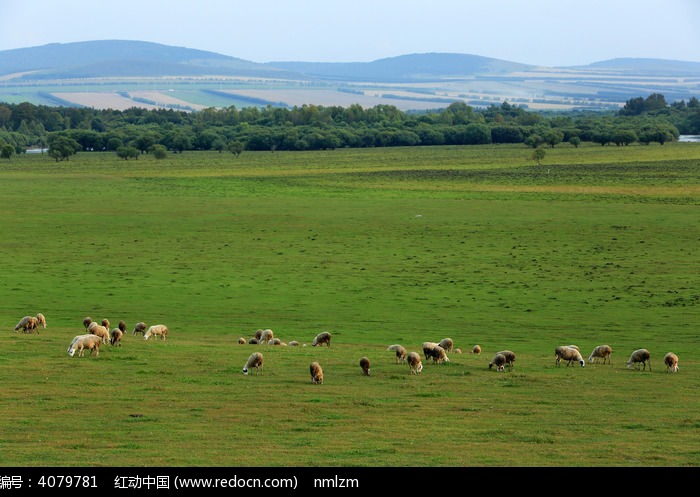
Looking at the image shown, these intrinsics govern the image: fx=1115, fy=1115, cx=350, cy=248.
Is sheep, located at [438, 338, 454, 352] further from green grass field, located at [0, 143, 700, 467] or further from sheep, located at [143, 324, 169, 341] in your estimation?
sheep, located at [143, 324, 169, 341]

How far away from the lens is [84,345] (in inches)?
839

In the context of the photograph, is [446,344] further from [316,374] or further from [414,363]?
[316,374]

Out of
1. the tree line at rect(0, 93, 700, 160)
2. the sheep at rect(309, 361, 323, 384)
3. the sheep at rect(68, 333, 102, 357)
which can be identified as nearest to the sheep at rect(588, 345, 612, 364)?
the sheep at rect(309, 361, 323, 384)

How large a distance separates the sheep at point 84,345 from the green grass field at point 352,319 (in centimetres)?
56

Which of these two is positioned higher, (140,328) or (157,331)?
(157,331)

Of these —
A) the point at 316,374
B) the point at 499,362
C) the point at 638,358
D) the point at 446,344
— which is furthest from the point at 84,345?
the point at 638,358

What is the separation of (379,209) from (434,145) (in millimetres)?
89496

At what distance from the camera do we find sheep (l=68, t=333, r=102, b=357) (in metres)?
21.1

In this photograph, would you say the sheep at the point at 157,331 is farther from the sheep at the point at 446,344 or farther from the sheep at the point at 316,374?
the sheep at the point at 316,374

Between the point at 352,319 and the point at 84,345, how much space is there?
400 inches

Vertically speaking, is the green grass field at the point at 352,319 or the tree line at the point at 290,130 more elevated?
the green grass field at the point at 352,319

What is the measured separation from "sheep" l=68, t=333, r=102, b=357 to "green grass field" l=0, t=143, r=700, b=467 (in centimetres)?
56

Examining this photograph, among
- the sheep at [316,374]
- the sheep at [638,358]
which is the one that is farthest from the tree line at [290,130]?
the sheep at [316,374]

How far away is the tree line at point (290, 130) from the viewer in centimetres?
13700
